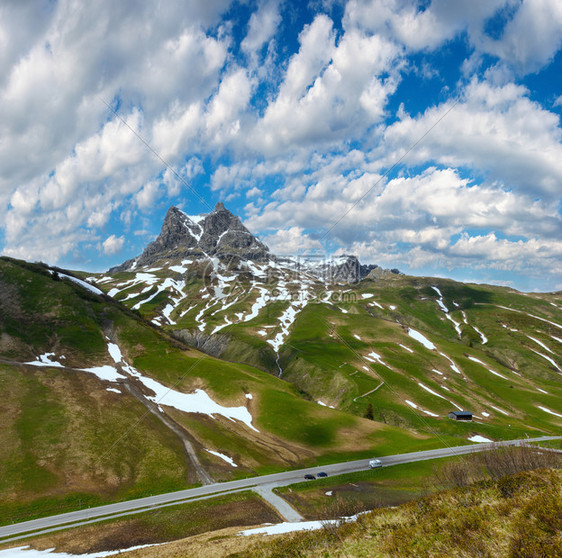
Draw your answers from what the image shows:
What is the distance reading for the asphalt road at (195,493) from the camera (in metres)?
40.9

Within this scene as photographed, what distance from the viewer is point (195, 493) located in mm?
52094

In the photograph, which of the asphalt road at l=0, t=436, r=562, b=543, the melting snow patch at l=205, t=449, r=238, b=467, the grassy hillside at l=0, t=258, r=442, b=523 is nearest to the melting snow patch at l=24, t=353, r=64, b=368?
the grassy hillside at l=0, t=258, r=442, b=523

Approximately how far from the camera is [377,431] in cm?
8412

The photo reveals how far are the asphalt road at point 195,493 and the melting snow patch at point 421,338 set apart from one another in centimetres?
10337

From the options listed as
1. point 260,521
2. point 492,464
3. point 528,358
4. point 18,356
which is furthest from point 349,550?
point 528,358

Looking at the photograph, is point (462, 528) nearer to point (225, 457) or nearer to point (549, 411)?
point (225, 457)

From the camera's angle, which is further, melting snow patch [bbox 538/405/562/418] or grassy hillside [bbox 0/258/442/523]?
melting snow patch [bbox 538/405/562/418]

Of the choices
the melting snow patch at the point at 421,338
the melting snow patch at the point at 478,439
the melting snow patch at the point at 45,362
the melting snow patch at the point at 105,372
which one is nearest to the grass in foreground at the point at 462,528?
the melting snow patch at the point at 105,372

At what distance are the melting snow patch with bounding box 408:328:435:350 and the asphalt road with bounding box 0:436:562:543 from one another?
10337 cm

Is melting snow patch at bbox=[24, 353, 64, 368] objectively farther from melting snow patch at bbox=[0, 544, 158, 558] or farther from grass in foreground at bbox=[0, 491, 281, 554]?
melting snow patch at bbox=[0, 544, 158, 558]

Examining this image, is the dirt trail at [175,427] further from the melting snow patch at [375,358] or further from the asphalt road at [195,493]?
the melting snow patch at [375,358]

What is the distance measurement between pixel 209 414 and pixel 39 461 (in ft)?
119

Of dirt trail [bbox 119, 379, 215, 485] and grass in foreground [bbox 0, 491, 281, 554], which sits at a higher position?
dirt trail [bbox 119, 379, 215, 485]

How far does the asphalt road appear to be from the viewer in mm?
40906
